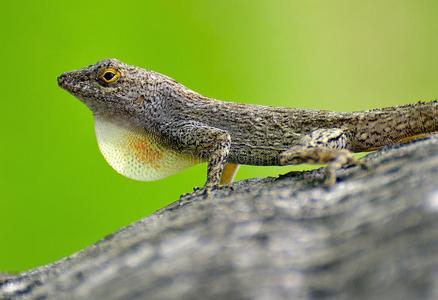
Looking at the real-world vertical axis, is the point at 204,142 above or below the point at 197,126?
below

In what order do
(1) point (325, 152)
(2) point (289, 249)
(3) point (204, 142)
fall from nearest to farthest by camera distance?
1. (2) point (289, 249)
2. (1) point (325, 152)
3. (3) point (204, 142)

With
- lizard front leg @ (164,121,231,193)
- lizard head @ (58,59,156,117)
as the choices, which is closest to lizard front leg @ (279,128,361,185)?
lizard front leg @ (164,121,231,193)

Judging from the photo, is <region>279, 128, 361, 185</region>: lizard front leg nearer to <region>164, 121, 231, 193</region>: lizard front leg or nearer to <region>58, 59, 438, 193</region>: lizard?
<region>58, 59, 438, 193</region>: lizard

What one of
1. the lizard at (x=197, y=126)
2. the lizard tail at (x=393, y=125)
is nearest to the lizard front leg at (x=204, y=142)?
the lizard at (x=197, y=126)

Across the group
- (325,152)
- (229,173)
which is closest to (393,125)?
(325,152)

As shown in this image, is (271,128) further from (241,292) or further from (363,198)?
(241,292)

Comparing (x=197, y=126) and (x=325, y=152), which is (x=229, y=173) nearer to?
(x=197, y=126)

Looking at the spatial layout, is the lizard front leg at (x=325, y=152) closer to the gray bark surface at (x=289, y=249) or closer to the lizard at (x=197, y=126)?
the lizard at (x=197, y=126)
